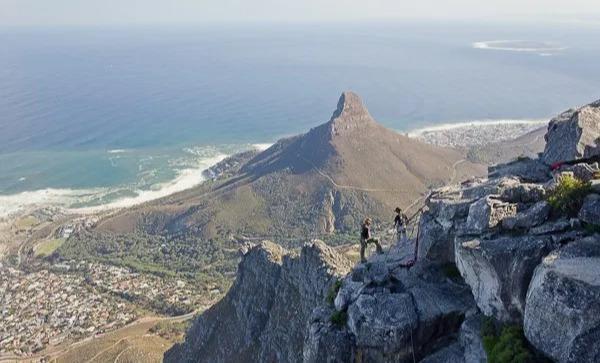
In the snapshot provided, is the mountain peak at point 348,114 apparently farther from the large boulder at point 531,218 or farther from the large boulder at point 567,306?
the large boulder at point 567,306

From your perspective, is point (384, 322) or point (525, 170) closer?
point (384, 322)

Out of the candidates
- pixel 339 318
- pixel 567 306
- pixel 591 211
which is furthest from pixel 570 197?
pixel 339 318

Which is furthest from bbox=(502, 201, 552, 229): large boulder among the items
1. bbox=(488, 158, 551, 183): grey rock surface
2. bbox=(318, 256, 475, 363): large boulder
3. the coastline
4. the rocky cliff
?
the coastline

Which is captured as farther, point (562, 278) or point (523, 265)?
point (523, 265)

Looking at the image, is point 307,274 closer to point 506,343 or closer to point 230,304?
point 230,304

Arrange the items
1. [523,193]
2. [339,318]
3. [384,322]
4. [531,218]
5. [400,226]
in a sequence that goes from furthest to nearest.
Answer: [400,226] → [339,318] → [523,193] → [384,322] → [531,218]

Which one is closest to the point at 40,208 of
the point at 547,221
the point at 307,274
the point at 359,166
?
the point at 359,166

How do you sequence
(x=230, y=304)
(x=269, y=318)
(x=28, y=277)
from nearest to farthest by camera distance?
(x=269, y=318), (x=230, y=304), (x=28, y=277)

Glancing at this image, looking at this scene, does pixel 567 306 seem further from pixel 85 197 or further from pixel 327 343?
pixel 85 197

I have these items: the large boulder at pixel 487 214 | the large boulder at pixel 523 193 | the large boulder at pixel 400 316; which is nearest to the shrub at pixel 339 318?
the large boulder at pixel 400 316
